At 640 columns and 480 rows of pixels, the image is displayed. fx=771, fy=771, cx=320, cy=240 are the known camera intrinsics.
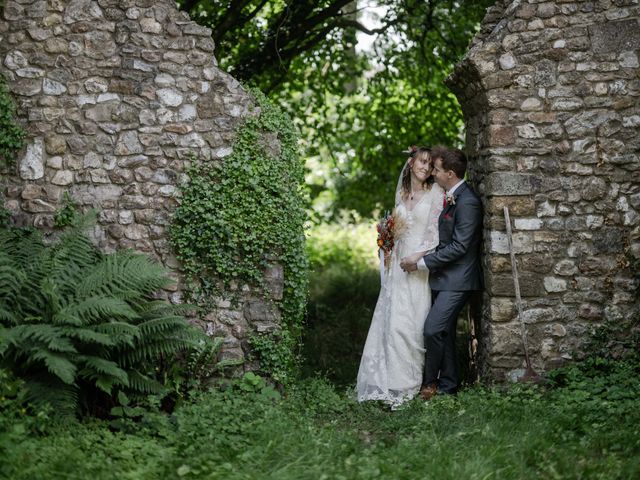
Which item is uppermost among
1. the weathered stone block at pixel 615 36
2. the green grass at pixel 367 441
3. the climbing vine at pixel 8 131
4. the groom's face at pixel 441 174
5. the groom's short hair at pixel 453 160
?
the weathered stone block at pixel 615 36

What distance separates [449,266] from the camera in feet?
23.0

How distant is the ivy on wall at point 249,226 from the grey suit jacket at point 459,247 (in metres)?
1.22

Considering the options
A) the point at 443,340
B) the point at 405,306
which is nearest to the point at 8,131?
the point at 405,306

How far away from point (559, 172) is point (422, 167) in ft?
3.98

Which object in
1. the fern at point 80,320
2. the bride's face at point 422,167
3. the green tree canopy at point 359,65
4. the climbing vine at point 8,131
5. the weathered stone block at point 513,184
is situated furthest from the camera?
the green tree canopy at point 359,65

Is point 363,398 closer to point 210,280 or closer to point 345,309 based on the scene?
point 210,280

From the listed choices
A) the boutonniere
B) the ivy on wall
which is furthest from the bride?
the ivy on wall

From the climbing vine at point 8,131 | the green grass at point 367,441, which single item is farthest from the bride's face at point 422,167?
the climbing vine at point 8,131

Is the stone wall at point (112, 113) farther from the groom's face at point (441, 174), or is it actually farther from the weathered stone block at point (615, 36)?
the weathered stone block at point (615, 36)

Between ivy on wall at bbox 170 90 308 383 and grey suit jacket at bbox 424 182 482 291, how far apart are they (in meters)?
1.22

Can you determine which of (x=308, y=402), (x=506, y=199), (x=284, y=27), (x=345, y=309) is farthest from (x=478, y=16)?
(x=308, y=402)

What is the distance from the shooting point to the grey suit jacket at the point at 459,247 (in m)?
6.90

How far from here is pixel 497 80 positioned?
267 inches

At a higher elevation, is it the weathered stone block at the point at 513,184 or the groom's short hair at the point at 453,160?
the groom's short hair at the point at 453,160
